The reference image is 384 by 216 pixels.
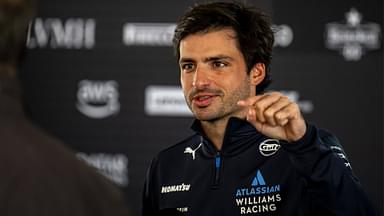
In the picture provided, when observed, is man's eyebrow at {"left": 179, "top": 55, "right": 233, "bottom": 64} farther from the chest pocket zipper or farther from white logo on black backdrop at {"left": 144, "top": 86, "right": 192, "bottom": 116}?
white logo on black backdrop at {"left": 144, "top": 86, "right": 192, "bottom": 116}

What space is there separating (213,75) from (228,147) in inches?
8.0

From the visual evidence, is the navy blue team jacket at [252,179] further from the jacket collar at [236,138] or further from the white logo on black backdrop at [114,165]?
the white logo on black backdrop at [114,165]

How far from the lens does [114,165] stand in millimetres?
3340

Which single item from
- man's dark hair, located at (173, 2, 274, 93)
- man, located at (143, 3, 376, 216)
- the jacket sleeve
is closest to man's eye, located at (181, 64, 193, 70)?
man, located at (143, 3, 376, 216)

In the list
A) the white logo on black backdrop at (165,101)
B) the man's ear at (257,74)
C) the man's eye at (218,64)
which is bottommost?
the white logo on black backdrop at (165,101)

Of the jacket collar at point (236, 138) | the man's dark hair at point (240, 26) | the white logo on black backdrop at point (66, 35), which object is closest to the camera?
the jacket collar at point (236, 138)

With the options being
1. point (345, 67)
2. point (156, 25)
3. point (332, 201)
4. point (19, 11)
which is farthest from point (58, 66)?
point (19, 11)

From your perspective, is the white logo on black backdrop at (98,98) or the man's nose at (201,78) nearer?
the man's nose at (201,78)

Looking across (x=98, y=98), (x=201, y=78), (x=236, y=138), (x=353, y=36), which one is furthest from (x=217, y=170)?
(x=353, y=36)

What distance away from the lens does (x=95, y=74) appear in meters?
3.37

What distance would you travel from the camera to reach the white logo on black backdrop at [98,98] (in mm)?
3367

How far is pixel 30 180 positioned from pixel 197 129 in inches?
49.8

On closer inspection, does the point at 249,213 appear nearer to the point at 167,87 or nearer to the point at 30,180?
the point at 30,180

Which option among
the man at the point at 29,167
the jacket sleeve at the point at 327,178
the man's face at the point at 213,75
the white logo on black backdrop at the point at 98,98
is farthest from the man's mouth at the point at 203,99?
the white logo on black backdrop at the point at 98,98
